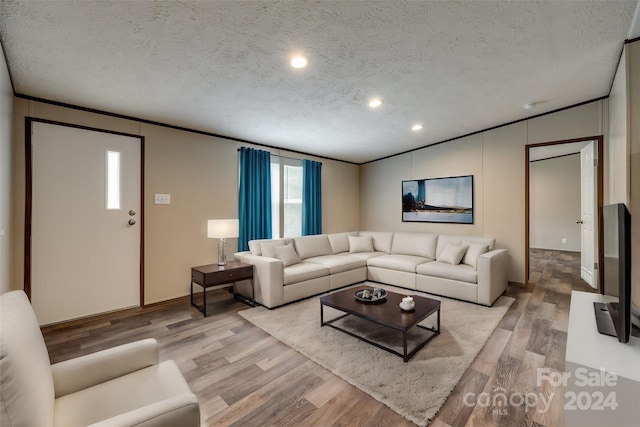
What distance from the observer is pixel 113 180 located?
3.33 m

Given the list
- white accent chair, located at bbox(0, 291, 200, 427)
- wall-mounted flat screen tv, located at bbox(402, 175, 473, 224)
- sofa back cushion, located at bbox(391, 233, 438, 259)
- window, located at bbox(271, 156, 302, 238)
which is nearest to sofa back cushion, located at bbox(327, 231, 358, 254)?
window, located at bbox(271, 156, 302, 238)

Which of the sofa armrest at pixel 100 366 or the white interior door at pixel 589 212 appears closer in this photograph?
the sofa armrest at pixel 100 366

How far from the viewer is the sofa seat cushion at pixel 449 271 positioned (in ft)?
11.5

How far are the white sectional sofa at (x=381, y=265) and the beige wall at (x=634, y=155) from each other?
1288 mm

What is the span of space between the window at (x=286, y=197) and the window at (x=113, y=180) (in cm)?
231

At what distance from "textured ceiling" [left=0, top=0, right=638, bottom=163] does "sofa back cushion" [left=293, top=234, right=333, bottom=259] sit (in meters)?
1.98

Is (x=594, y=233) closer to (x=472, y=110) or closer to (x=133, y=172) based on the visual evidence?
(x=472, y=110)

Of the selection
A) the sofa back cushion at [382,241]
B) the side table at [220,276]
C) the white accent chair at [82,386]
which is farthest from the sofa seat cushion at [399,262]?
the white accent chair at [82,386]

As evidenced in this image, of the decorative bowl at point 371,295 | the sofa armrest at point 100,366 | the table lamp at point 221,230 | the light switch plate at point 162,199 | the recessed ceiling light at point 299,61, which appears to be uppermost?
the recessed ceiling light at point 299,61

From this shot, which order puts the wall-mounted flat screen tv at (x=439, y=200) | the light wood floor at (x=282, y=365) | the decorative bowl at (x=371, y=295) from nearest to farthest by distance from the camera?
the light wood floor at (x=282, y=365)
the decorative bowl at (x=371, y=295)
the wall-mounted flat screen tv at (x=439, y=200)

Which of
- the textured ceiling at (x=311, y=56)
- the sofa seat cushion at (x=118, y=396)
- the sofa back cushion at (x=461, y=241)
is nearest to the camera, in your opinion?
the sofa seat cushion at (x=118, y=396)

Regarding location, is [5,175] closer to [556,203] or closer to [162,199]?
[162,199]

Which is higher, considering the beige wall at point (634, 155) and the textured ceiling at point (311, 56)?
the textured ceiling at point (311, 56)

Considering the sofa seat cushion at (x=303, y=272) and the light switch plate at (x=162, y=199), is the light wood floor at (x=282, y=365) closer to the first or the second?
the sofa seat cushion at (x=303, y=272)
